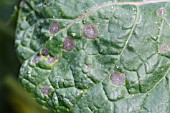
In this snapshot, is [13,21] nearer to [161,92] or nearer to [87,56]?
[87,56]

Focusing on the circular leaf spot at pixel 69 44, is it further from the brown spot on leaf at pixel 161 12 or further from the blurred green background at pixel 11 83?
the blurred green background at pixel 11 83

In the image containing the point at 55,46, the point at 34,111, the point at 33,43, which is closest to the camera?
the point at 55,46

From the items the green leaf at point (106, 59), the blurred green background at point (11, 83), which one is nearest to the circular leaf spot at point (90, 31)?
the green leaf at point (106, 59)

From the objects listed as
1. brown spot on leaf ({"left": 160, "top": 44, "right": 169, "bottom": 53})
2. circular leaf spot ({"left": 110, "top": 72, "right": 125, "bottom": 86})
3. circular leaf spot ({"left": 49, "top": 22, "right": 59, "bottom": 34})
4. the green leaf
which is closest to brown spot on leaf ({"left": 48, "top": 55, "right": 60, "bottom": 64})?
the green leaf

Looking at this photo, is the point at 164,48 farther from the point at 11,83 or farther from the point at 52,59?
the point at 11,83

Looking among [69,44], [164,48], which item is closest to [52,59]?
[69,44]

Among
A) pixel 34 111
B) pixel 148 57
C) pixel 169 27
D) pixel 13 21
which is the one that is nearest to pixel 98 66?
pixel 148 57
